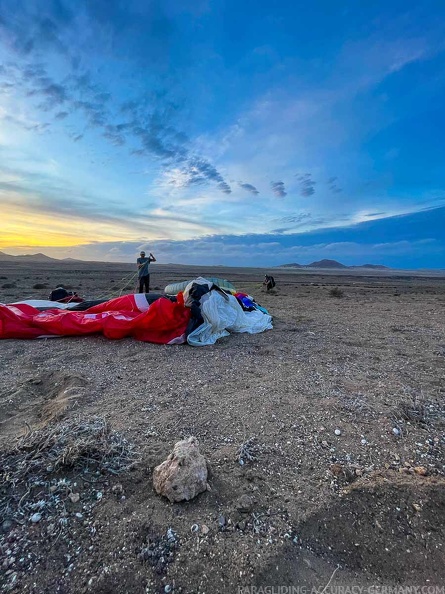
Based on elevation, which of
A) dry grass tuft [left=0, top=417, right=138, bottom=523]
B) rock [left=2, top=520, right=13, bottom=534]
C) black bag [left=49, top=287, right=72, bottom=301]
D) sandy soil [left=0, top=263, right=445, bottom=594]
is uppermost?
black bag [left=49, top=287, right=72, bottom=301]

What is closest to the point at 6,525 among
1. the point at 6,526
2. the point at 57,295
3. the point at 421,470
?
the point at 6,526

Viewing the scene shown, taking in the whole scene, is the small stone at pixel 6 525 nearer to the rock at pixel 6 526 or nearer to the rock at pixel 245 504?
the rock at pixel 6 526

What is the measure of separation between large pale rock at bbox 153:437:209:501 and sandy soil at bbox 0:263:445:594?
75 mm

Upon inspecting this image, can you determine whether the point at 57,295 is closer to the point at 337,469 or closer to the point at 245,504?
the point at 245,504

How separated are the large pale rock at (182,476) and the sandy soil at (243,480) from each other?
0.07 m

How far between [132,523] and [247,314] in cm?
616

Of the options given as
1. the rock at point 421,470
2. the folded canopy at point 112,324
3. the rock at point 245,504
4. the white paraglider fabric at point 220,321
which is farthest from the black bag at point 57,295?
the rock at point 421,470

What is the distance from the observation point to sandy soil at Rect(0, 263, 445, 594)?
5.91 ft

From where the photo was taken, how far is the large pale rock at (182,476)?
2203 mm

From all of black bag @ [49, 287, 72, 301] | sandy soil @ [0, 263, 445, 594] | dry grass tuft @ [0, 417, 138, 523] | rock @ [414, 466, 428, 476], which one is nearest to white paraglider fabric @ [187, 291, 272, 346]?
sandy soil @ [0, 263, 445, 594]

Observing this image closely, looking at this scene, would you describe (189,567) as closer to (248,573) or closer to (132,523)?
(248,573)

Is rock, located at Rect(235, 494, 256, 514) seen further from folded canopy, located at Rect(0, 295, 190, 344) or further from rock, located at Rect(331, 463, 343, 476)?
folded canopy, located at Rect(0, 295, 190, 344)

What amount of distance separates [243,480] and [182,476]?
508mm

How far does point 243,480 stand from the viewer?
96.2 inches
